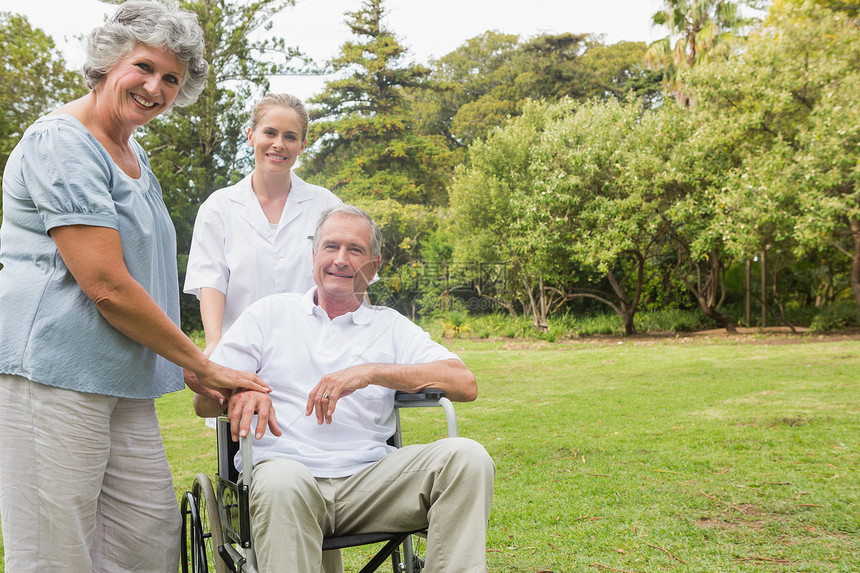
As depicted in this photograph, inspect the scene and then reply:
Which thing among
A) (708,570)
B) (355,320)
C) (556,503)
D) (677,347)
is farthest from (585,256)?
(355,320)

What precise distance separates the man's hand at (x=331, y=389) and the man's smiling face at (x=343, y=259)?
10.7 inches

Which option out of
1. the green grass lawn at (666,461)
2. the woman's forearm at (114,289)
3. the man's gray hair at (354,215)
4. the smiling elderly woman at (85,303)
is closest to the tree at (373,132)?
the green grass lawn at (666,461)

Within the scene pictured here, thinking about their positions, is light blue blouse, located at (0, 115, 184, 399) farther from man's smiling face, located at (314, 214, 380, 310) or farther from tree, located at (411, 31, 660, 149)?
tree, located at (411, 31, 660, 149)

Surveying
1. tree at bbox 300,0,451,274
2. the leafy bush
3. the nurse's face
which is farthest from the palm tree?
the nurse's face

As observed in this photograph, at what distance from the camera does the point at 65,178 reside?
4.39 feet

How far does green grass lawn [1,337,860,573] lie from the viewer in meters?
2.74

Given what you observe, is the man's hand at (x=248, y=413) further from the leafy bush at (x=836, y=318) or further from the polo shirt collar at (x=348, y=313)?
the leafy bush at (x=836, y=318)

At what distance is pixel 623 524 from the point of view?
3.05 metres

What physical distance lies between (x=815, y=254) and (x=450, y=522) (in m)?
12.8

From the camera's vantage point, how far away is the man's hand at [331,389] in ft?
5.49

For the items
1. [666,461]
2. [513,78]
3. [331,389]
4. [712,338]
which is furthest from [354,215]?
[513,78]

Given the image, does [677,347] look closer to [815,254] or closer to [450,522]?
[815,254]

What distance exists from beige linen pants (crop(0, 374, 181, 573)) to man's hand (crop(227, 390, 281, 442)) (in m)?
0.21

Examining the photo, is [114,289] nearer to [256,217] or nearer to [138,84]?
[138,84]
